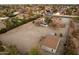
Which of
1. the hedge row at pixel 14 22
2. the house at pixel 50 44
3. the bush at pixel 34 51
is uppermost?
the hedge row at pixel 14 22

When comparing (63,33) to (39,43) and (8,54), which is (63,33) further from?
(8,54)

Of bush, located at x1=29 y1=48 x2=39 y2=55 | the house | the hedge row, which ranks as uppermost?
the hedge row

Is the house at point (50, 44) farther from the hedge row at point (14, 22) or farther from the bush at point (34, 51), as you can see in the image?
the hedge row at point (14, 22)

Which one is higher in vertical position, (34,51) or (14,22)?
(14,22)

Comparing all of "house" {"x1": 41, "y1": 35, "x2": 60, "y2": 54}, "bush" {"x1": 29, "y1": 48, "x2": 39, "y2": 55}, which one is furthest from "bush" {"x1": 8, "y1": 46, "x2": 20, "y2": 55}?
"house" {"x1": 41, "y1": 35, "x2": 60, "y2": 54}

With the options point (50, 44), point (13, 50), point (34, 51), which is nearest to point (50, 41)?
point (50, 44)

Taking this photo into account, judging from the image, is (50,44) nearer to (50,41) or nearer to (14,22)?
(50,41)

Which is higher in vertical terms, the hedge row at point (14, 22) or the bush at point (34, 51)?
the hedge row at point (14, 22)

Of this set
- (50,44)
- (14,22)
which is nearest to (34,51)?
(50,44)

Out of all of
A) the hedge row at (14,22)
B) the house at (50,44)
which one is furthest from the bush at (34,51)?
the hedge row at (14,22)

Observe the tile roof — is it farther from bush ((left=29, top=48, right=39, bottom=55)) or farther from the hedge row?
the hedge row

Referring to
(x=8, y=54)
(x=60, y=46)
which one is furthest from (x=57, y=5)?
(x=8, y=54)
